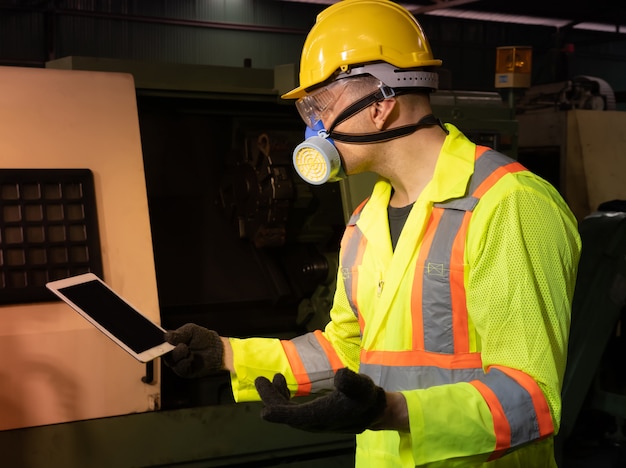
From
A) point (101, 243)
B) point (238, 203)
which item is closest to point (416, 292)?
point (101, 243)

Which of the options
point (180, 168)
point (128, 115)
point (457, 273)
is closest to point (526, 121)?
point (180, 168)

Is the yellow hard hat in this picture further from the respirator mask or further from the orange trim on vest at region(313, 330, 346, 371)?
the orange trim on vest at region(313, 330, 346, 371)

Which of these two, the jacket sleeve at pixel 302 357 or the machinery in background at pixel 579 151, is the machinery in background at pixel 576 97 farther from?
the jacket sleeve at pixel 302 357

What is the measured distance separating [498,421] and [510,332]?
4.8 inches

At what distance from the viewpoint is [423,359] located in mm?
1322

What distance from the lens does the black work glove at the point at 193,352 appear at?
1.53 metres

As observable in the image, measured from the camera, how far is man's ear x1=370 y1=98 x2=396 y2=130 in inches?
55.4

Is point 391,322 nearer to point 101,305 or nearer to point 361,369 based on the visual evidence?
point 361,369

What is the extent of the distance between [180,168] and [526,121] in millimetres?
2543

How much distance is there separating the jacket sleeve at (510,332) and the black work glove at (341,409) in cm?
8

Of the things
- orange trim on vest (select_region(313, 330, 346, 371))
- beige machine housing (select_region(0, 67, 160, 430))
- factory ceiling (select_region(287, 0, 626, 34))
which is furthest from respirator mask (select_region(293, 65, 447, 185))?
factory ceiling (select_region(287, 0, 626, 34))

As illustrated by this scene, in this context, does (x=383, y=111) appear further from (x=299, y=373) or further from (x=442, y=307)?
(x=299, y=373)

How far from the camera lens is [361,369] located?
1.43 metres

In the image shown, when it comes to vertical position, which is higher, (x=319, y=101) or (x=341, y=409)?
(x=319, y=101)
